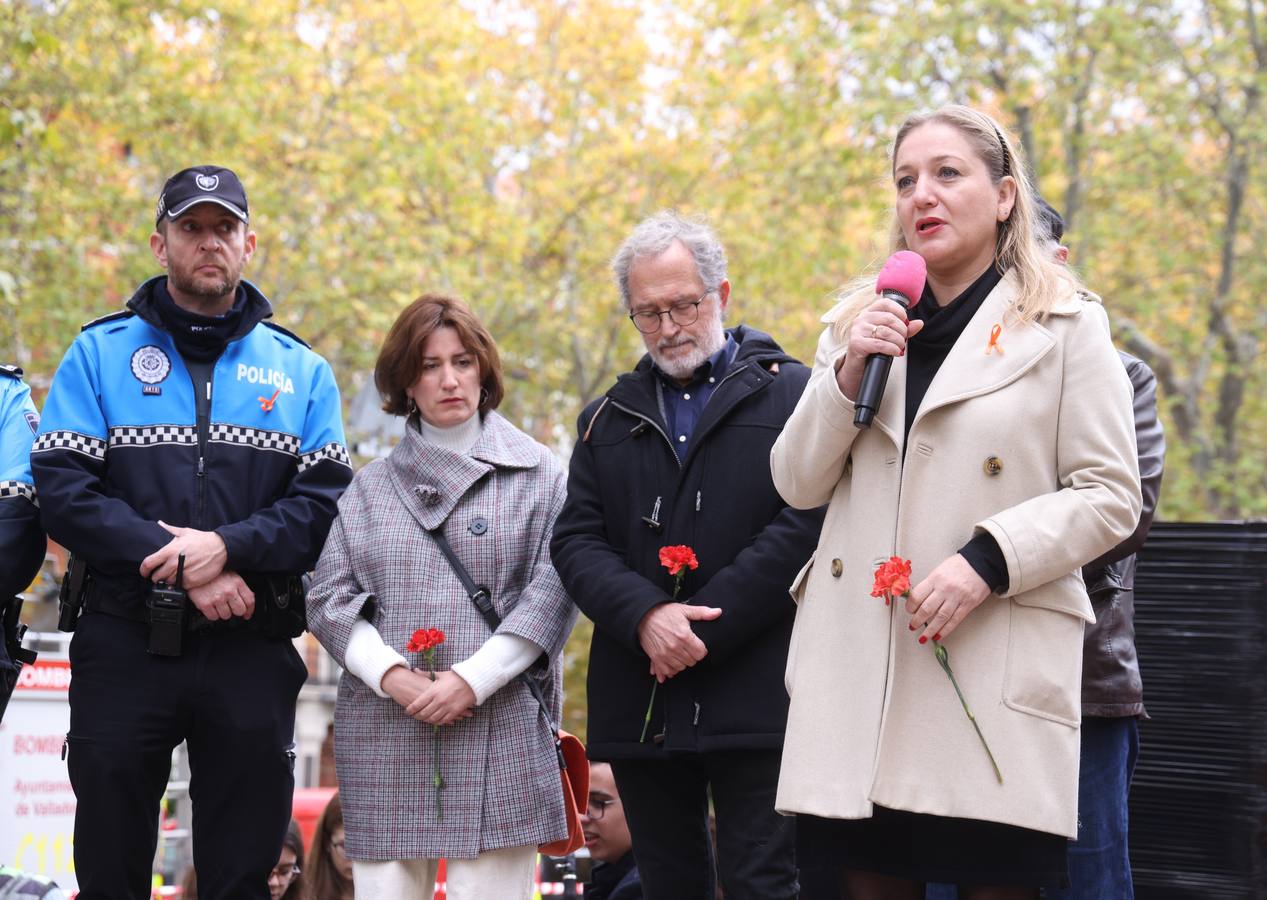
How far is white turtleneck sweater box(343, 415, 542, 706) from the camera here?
15.0ft

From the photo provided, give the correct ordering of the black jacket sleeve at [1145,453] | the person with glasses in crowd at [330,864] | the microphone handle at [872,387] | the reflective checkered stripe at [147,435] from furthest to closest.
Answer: the person with glasses in crowd at [330,864] → the reflective checkered stripe at [147,435] → the black jacket sleeve at [1145,453] → the microphone handle at [872,387]

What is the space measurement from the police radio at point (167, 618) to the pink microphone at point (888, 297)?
209cm

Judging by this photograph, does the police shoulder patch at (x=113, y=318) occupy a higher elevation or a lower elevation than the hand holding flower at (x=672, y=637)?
higher

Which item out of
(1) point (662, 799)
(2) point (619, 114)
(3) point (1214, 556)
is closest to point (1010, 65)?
(2) point (619, 114)

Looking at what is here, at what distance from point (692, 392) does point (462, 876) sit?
156 cm

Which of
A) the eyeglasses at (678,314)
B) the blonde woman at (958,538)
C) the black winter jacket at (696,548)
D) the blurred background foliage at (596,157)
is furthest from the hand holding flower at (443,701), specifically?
the blurred background foliage at (596,157)

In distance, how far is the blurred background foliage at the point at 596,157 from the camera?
53.6ft

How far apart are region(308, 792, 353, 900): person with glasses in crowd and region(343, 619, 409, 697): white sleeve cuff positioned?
260 cm

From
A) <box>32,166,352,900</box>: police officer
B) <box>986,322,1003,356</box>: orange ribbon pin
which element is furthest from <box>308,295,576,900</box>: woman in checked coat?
<box>986,322,1003,356</box>: orange ribbon pin

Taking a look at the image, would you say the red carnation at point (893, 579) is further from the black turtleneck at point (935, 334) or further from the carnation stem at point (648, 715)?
the carnation stem at point (648, 715)

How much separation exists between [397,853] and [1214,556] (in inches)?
103

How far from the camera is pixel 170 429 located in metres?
4.66

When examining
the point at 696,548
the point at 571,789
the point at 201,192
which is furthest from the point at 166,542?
the point at 696,548

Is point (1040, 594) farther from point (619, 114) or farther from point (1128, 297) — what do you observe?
point (619, 114)
